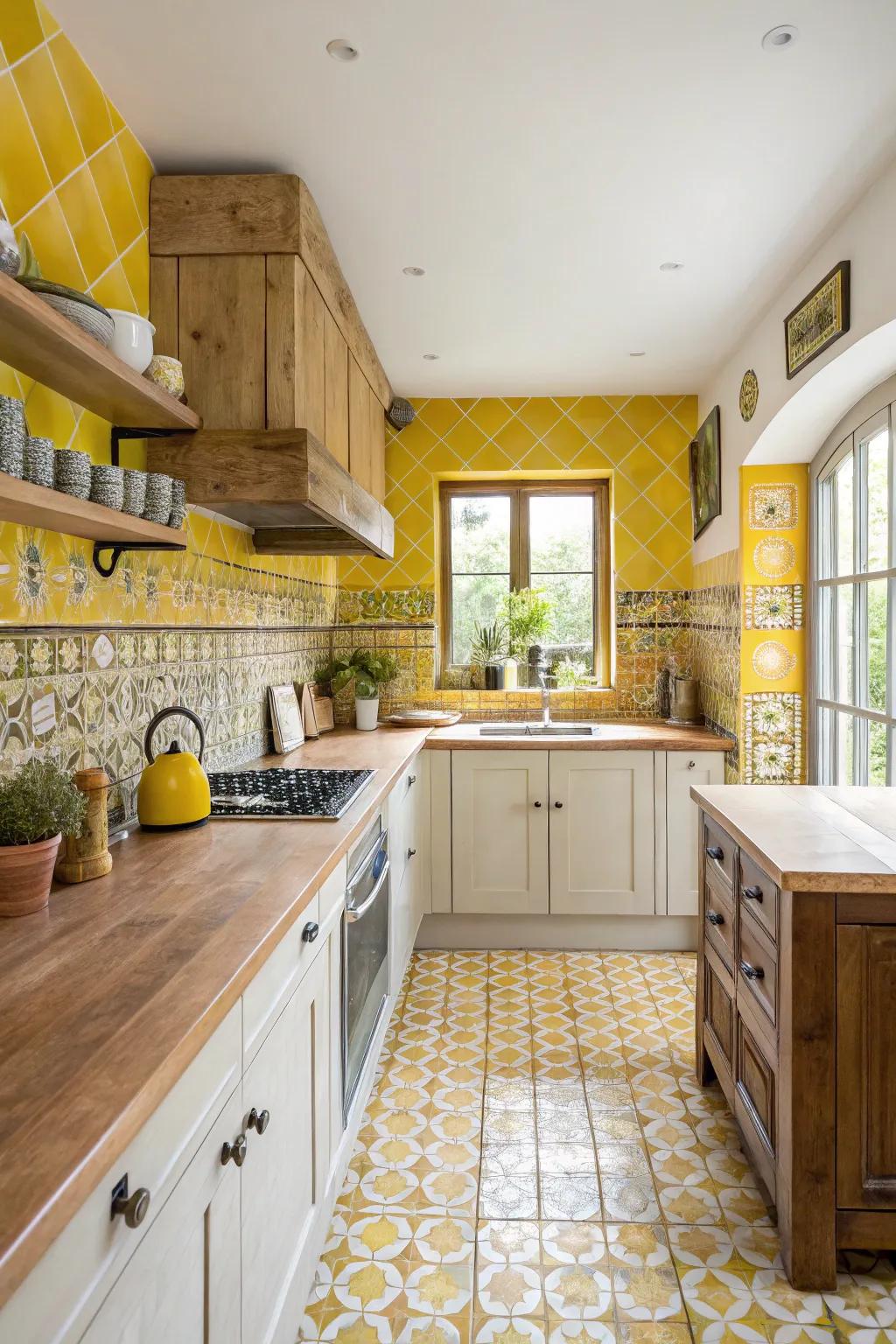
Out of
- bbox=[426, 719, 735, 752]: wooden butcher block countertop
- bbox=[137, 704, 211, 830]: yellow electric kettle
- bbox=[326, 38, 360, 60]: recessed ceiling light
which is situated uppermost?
bbox=[326, 38, 360, 60]: recessed ceiling light

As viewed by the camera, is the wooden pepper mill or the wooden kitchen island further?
the wooden kitchen island

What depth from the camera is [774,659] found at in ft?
10.7

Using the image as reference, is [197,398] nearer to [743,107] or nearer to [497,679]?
[743,107]

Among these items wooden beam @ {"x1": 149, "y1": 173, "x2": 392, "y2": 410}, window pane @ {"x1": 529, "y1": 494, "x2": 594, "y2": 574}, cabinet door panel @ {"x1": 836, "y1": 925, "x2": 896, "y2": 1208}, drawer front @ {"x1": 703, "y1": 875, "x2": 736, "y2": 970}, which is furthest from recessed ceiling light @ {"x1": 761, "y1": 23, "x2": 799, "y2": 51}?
window pane @ {"x1": 529, "y1": 494, "x2": 594, "y2": 574}

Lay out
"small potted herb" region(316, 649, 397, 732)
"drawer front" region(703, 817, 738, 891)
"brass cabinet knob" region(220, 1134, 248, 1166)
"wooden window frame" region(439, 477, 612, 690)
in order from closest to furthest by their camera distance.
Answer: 1. "brass cabinet knob" region(220, 1134, 248, 1166)
2. "drawer front" region(703, 817, 738, 891)
3. "small potted herb" region(316, 649, 397, 732)
4. "wooden window frame" region(439, 477, 612, 690)

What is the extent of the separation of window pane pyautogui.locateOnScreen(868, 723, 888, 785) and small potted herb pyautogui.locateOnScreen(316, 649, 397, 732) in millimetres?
2044

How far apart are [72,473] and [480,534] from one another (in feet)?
10.4

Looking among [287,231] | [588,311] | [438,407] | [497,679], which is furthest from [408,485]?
[287,231]

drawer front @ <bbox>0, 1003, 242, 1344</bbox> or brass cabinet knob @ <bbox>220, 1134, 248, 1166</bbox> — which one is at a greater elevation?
drawer front @ <bbox>0, 1003, 242, 1344</bbox>

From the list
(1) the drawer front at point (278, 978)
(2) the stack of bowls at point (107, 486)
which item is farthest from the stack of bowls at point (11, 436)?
(1) the drawer front at point (278, 978)

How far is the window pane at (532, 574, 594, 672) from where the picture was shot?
4352 millimetres

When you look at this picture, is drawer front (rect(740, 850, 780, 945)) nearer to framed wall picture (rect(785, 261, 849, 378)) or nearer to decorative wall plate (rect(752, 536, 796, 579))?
framed wall picture (rect(785, 261, 849, 378))

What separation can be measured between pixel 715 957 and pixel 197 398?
1.99m

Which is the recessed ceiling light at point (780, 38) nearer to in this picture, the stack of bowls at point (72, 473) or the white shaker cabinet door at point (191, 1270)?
the stack of bowls at point (72, 473)
